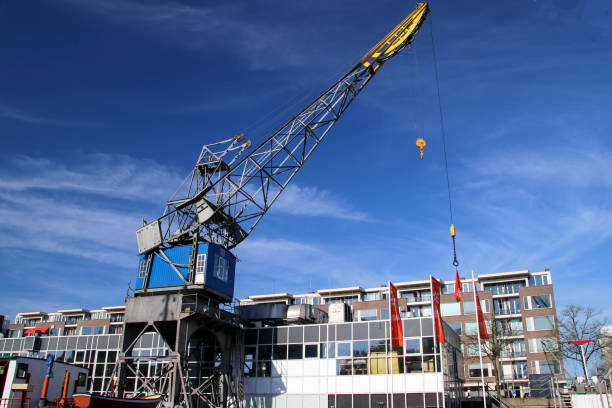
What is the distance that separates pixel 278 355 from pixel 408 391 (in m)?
13.3

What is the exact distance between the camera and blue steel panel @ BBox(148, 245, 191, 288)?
47.3 metres

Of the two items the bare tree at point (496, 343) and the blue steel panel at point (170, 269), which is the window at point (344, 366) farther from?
the bare tree at point (496, 343)

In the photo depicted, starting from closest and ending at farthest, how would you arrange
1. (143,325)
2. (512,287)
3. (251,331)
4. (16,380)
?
(16,380) < (143,325) < (251,331) < (512,287)

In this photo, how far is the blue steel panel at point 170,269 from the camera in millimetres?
47312

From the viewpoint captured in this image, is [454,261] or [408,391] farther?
[408,391]

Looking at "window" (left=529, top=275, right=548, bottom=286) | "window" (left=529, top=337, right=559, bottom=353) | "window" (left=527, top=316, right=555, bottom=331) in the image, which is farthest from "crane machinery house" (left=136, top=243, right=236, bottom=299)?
"window" (left=529, top=275, right=548, bottom=286)

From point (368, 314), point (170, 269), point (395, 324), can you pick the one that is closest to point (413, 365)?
point (395, 324)

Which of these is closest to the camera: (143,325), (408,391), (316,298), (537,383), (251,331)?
(408,391)

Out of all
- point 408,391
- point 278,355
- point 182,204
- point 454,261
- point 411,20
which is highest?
point 411,20

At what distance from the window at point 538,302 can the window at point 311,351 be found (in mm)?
52925

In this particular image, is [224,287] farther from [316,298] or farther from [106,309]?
[106,309]

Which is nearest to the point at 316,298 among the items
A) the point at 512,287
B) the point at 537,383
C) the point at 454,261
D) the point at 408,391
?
the point at 512,287

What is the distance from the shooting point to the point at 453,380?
48188 mm

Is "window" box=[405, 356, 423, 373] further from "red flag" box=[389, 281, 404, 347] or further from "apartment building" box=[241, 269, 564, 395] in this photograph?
"apartment building" box=[241, 269, 564, 395]
